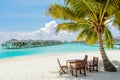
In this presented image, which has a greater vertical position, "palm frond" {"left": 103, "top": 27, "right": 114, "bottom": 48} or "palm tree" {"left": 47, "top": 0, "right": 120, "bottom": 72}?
"palm tree" {"left": 47, "top": 0, "right": 120, "bottom": 72}

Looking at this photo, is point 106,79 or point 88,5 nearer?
point 106,79

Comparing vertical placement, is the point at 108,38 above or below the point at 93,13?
below

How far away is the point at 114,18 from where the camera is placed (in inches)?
494

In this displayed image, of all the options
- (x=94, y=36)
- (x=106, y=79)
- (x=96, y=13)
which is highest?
(x=96, y=13)

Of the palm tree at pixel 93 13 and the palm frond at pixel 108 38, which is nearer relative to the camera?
the palm tree at pixel 93 13

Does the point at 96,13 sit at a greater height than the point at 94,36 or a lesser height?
greater

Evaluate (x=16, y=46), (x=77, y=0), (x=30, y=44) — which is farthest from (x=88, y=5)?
(x=30, y=44)

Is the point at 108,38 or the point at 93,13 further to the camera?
the point at 108,38

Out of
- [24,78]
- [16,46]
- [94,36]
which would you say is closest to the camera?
[24,78]

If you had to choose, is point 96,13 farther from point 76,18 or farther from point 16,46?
point 16,46

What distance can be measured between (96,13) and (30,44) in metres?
56.5

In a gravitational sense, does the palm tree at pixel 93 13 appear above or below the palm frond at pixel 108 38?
above

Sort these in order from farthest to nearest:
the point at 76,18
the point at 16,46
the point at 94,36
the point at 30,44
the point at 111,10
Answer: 1. the point at 30,44
2. the point at 16,46
3. the point at 94,36
4. the point at 76,18
5. the point at 111,10

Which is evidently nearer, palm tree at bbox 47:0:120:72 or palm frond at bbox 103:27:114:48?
palm tree at bbox 47:0:120:72
